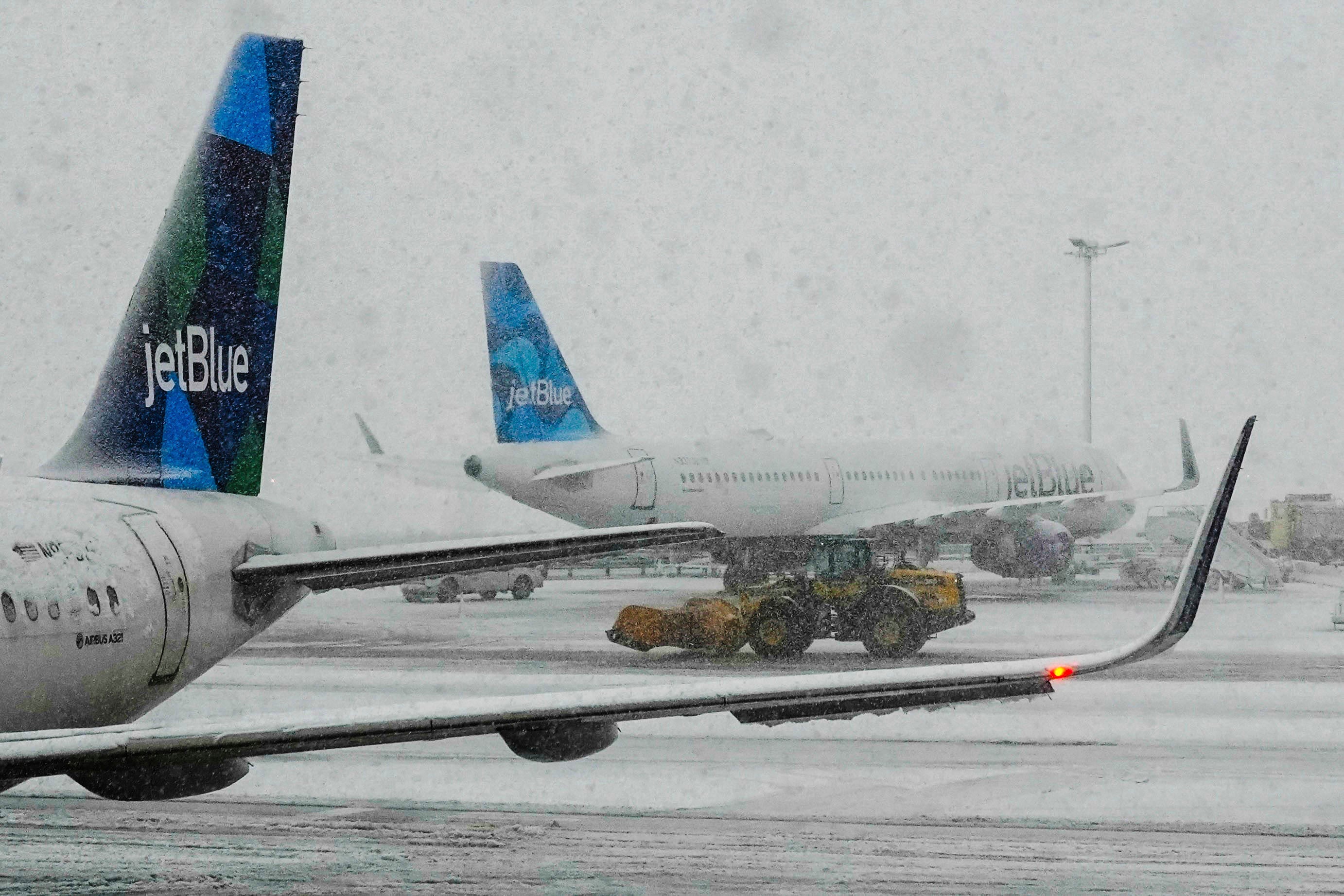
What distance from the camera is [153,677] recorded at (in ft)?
29.0

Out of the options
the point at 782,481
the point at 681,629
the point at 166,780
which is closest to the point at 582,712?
the point at 166,780

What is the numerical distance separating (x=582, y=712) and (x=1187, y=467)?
34.7 metres

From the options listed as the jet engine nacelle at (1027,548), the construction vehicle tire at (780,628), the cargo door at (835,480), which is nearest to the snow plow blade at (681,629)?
the construction vehicle tire at (780,628)

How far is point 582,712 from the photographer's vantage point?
5.90 metres

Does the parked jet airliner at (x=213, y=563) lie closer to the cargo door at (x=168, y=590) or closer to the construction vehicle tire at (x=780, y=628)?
the cargo door at (x=168, y=590)

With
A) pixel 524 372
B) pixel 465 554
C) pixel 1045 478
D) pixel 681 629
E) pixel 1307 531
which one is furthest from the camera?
pixel 1307 531

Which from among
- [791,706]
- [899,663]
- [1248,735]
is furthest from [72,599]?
[899,663]

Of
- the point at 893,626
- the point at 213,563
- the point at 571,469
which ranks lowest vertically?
the point at 893,626

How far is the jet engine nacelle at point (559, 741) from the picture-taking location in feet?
20.0

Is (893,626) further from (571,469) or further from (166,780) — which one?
(166,780)

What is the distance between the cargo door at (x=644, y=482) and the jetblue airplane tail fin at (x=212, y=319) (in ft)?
85.5

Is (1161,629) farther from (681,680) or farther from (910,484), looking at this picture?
(910,484)

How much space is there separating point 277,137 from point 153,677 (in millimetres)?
4508

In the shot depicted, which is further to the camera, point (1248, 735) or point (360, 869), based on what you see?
point (1248, 735)
